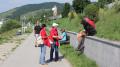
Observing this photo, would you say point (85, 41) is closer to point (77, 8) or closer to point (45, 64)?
point (45, 64)

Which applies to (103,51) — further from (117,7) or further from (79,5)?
(79,5)

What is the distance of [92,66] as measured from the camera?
13172 mm

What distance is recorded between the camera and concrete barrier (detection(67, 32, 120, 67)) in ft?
33.1

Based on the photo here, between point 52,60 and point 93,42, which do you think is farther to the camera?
point 52,60

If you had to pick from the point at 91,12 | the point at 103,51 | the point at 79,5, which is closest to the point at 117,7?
the point at 91,12

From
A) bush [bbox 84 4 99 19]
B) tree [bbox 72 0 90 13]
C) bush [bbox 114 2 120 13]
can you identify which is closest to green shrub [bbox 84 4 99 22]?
bush [bbox 84 4 99 19]

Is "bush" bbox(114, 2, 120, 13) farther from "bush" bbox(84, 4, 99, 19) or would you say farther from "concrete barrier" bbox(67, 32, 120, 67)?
"concrete barrier" bbox(67, 32, 120, 67)

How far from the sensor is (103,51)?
1177 centimetres

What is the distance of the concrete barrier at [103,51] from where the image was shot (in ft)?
33.1

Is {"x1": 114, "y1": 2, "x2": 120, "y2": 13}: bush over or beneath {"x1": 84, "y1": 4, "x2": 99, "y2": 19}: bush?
over

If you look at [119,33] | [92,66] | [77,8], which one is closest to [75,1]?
[77,8]

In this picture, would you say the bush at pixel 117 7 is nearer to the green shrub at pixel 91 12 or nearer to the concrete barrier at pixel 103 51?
the green shrub at pixel 91 12

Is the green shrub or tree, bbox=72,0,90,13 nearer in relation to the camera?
the green shrub

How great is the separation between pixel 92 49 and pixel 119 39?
3.43m
